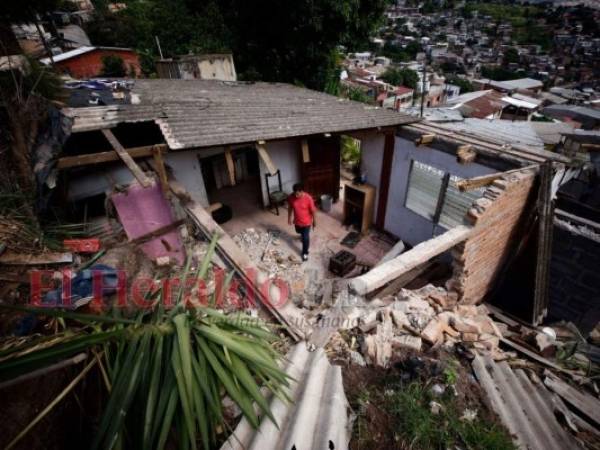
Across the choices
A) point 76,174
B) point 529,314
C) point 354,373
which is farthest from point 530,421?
point 76,174

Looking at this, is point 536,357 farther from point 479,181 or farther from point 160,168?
point 160,168

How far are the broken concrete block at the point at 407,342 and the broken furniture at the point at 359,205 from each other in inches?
224

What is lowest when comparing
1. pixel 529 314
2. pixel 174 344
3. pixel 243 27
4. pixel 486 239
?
pixel 529 314

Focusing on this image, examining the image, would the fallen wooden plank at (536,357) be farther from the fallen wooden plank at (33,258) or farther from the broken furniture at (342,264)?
the fallen wooden plank at (33,258)

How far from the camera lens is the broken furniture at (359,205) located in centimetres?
842

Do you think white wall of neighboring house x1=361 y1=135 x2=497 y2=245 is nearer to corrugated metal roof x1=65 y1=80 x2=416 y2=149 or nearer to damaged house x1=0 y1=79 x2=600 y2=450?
damaged house x1=0 y1=79 x2=600 y2=450

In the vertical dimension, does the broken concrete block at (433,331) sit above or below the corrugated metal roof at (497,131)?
below

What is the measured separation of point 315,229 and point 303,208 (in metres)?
2.17

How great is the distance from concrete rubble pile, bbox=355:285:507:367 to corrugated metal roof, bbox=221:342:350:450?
874mm

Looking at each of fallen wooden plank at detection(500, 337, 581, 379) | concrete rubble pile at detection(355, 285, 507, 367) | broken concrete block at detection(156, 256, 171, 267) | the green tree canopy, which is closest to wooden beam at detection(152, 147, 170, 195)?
broken concrete block at detection(156, 256, 171, 267)

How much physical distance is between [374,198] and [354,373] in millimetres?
6736

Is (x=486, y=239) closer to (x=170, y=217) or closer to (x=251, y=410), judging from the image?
(x=251, y=410)

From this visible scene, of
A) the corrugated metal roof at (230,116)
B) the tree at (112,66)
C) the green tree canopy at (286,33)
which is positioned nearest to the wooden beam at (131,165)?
the corrugated metal roof at (230,116)

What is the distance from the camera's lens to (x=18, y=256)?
138 inches
